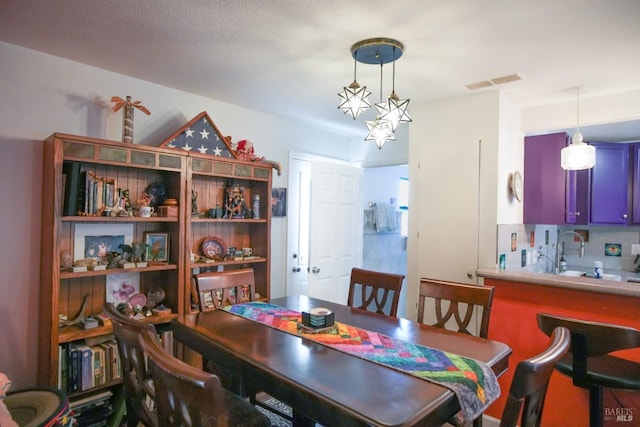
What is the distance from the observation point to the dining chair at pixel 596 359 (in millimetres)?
1506

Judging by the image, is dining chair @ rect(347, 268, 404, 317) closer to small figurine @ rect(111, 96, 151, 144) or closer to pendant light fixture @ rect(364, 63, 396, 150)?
pendant light fixture @ rect(364, 63, 396, 150)

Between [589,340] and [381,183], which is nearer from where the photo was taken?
[589,340]

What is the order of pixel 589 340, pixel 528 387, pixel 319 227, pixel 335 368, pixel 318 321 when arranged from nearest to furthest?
pixel 528 387
pixel 335 368
pixel 589 340
pixel 318 321
pixel 319 227

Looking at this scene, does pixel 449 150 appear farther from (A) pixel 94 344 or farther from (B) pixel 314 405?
(A) pixel 94 344

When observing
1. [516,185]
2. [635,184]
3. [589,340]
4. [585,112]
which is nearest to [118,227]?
[589,340]

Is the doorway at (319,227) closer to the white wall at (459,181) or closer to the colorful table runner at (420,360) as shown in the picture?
the white wall at (459,181)

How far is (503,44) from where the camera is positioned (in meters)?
2.02

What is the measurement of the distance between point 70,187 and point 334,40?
175 centimetres

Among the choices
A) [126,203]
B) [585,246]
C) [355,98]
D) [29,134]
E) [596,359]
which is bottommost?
[596,359]

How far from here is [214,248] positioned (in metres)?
3.05

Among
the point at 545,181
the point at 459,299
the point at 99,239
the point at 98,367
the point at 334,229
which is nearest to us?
the point at 459,299

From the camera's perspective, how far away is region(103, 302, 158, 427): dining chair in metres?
1.29

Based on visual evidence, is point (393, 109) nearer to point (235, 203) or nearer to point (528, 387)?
point (528, 387)

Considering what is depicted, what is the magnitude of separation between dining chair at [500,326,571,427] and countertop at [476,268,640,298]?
138 cm
